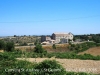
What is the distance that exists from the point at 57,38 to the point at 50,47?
42279 mm

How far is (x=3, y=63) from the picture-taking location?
29.0 ft

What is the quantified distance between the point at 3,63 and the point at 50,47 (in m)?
37.8

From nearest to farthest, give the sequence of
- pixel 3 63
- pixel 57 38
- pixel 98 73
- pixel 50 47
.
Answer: pixel 98 73
pixel 3 63
pixel 50 47
pixel 57 38

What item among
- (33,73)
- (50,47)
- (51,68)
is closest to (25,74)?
(33,73)

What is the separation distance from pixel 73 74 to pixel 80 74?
0.85 ft

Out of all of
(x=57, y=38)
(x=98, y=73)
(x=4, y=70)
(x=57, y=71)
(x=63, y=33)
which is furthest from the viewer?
(x=63, y=33)

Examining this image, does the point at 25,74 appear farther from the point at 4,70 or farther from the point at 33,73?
the point at 4,70

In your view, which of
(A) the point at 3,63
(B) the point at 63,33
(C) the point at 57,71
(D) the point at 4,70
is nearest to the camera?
(C) the point at 57,71

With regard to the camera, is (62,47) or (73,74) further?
(62,47)

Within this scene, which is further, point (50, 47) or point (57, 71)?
Answer: point (50, 47)

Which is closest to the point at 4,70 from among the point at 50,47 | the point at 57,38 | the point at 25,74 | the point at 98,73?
the point at 25,74

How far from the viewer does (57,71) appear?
6.71 metres

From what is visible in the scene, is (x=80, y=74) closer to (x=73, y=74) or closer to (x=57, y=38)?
(x=73, y=74)

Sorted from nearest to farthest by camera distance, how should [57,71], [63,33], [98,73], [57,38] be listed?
1. [57,71]
2. [98,73]
3. [57,38]
4. [63,33]
